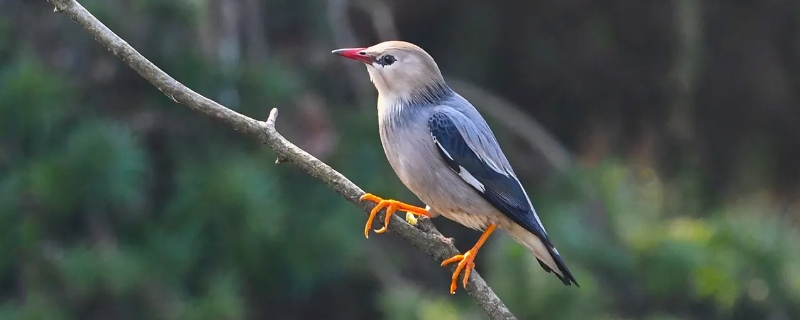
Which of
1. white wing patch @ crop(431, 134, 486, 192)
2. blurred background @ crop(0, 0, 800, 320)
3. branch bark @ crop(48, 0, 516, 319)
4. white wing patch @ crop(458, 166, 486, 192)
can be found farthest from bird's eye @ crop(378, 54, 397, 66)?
blurred background @ crop(0, 0, 800, 320)

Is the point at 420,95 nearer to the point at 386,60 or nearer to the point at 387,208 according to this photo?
the point at 386,60

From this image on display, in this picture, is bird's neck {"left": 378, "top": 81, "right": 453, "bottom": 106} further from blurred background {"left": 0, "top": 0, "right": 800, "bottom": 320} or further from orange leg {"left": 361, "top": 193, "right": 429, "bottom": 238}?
blurred background {"left": 0, "top": 0, "right": 800, "bottom": 320}

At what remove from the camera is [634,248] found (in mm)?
4074

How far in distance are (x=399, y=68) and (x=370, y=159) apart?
107 centimetres

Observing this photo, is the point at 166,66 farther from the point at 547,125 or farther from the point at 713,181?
the point at 713,181

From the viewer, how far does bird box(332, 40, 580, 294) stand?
2854 millimetres

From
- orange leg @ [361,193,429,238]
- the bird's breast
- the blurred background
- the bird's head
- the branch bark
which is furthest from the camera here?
the blurred background

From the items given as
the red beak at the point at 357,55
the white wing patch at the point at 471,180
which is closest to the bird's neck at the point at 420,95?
the red beak at the point at 357,55

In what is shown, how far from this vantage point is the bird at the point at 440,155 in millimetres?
2854

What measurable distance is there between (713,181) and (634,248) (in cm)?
80

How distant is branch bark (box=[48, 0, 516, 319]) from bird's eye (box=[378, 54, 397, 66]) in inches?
22.2

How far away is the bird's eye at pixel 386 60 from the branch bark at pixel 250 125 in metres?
0.56

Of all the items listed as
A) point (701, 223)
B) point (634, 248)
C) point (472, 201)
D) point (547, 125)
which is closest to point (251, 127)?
point (472, 201)

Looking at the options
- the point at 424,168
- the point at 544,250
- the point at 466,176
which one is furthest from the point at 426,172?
the point at 544,250
